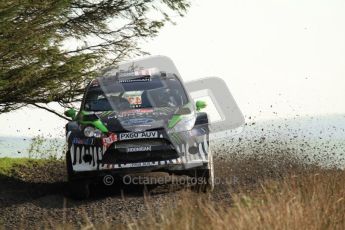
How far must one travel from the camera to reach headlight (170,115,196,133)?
9945 millimetres

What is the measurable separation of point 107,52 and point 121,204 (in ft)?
20.8

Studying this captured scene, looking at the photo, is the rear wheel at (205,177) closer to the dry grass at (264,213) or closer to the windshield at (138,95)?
the windshield at (138,95)

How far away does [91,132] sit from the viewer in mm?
10055

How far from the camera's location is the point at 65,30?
14867 mm

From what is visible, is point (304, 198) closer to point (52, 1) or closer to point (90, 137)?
point (90, 137)

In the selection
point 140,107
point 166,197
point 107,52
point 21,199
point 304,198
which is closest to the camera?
point 304,198

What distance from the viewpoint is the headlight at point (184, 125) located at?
9.95 meters

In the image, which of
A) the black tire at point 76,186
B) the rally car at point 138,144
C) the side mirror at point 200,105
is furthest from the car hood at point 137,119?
the black tire at point 76,186

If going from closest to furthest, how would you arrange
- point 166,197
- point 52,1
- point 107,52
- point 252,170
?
point 166,197 → point 52,1 → point 252,170 → point 107,52

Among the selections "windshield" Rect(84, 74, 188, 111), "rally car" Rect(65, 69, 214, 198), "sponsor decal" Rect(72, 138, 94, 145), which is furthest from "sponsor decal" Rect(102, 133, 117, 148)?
"windshield" Rect(84, 74, 188, 111)

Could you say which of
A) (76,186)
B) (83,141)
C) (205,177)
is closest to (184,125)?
(205,177)

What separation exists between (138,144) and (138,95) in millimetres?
1538

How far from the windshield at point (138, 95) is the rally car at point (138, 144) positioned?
0.13 metres

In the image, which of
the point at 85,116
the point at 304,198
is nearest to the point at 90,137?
the point at 85,116
